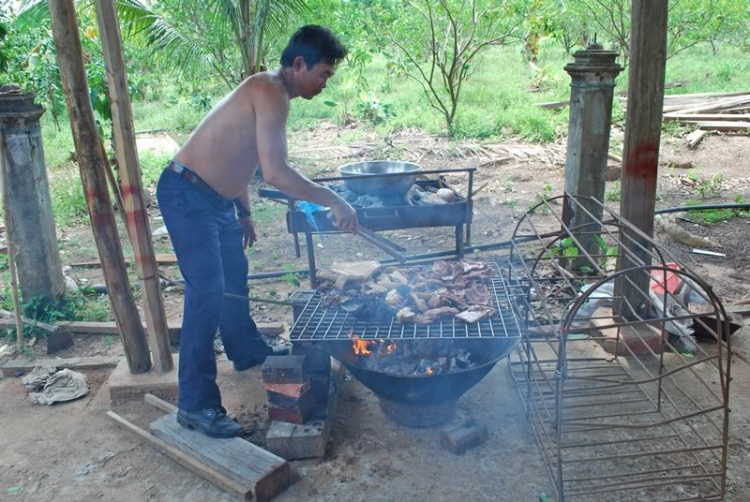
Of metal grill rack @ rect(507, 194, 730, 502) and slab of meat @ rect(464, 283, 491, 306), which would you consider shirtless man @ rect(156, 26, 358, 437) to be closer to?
slab of meat @ rect(464, 283, 491, 306)

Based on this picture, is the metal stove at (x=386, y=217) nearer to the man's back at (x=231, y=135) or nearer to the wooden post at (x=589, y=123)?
the wooden post at (x=589, y=123)

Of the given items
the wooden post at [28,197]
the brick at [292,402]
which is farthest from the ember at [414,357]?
the wooden post at [28,197]

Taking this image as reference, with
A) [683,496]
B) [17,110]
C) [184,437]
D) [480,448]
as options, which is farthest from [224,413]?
[17,110]

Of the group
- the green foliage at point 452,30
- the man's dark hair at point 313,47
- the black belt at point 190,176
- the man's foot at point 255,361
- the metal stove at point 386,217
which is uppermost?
the green foliage at point 452,30

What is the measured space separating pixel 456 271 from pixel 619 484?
5.40 ft

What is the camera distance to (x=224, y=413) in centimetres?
350

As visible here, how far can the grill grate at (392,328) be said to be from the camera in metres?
3.19

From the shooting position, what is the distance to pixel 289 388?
11.0 ft

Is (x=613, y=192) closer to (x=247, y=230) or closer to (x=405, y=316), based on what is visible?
(x=247, y=230)

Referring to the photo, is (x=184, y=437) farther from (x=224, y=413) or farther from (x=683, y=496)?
(x=683, y=496)

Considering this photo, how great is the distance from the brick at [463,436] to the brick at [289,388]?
0.83 m

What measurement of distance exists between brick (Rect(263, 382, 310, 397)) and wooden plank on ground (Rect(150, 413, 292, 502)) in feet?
1.04

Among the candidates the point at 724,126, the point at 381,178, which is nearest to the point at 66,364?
the point at 381,178

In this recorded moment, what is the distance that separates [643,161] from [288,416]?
116 inches
